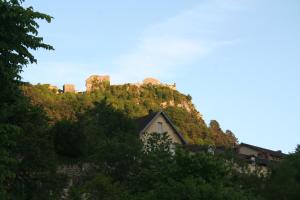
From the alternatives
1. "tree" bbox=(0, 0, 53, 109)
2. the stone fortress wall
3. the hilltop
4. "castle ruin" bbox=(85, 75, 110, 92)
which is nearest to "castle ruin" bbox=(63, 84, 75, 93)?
the stone fortress wall

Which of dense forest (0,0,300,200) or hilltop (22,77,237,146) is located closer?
dense forest (0,0,300,200)

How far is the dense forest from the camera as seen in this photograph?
54.6ft

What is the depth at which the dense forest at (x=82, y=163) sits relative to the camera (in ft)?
54.6

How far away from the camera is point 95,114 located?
51.9m

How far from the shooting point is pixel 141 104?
117 m

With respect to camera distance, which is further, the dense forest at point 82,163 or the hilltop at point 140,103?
the hilltop at point 140,103

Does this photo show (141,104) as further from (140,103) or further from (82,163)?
(82,163)

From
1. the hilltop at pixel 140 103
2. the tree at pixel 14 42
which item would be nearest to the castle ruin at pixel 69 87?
the hilltop at pixel 140 103

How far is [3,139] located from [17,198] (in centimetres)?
1103

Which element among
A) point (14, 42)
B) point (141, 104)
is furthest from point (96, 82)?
point (14, 42)

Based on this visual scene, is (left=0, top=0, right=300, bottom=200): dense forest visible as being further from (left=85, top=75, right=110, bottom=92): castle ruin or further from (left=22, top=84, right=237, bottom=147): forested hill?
(left=85, top=75, right=110, bottom=92): castle ruin

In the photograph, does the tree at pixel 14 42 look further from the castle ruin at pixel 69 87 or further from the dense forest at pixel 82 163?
the castle ruin at pixel 69 87

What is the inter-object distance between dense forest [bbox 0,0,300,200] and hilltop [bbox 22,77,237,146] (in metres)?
28.3

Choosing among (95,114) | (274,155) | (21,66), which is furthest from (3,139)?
(274,155)
